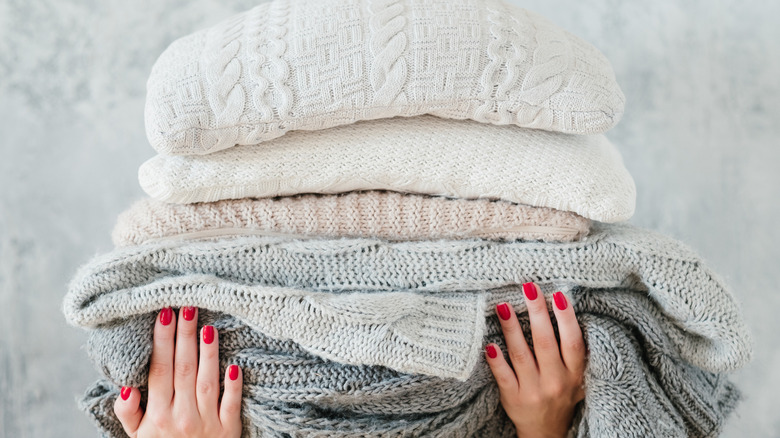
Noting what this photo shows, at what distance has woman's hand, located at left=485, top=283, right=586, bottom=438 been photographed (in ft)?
2.38

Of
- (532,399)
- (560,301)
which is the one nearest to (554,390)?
(532,399)

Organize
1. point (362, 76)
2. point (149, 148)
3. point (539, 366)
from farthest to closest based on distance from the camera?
point (149, 148)
point (539, 366)
point (362, 76)

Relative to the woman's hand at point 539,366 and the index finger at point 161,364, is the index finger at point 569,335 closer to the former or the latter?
the woman's hand at point 539,366

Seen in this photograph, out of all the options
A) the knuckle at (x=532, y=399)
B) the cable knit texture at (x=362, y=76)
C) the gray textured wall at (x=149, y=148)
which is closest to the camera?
the cable knit texture at (x=362, y=76)

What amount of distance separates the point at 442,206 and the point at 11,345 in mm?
816

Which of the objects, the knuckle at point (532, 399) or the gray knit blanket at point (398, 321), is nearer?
the gray knit blanket at point (398, 321)

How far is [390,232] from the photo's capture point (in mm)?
741

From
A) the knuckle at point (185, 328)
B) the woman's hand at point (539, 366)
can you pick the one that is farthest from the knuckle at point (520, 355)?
the knuckle at point (185, 328)

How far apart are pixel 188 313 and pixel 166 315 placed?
0.08ft

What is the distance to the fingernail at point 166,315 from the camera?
0.69 metres

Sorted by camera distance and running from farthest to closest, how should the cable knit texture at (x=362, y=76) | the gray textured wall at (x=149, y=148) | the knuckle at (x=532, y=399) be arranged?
the gray textured wall at (x=149, y=148) → the knuckle at (x=532, y=399) → the cable knit texture at (x=362, y=76)

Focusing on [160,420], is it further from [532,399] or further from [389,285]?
[532,399]

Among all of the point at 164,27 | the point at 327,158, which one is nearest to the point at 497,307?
the point at 327,158

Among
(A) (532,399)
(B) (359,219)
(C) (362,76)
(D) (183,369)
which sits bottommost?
(A) (532,399)
